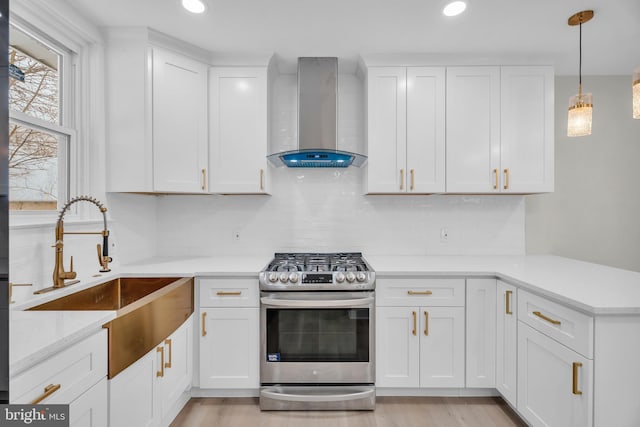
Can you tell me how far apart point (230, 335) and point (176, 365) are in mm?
357

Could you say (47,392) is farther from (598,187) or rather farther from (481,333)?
(598,187)

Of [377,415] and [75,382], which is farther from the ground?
[75,382]

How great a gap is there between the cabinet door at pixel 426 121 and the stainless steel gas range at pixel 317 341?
0.99 meters

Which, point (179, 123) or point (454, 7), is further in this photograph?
point (179, 123)

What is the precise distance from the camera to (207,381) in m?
2.10

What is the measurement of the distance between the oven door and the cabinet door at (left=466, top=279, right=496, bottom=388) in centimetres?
65

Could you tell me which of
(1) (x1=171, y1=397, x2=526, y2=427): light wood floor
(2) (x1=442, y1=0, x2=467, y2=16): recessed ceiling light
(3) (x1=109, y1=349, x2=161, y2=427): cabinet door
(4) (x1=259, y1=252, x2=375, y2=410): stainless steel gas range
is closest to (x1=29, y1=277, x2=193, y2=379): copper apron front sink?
(3) (x1=109, y1=349, x2=161, y2=427): cabinet door

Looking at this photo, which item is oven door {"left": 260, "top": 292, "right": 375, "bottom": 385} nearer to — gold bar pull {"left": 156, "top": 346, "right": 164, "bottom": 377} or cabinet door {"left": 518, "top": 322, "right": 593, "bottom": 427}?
gold bar pull {"left": 156, "top": 346, "right": 164, "bottom": 377}

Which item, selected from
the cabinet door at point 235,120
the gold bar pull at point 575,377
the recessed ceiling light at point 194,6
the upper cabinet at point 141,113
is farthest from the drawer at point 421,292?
the recessed ceiling light at point 194,6

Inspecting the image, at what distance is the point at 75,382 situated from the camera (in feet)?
3.60

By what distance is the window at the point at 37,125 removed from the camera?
1680mm

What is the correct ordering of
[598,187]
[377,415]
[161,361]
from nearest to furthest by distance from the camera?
1. [161,361]
2. [377,415]
3. [598,187]

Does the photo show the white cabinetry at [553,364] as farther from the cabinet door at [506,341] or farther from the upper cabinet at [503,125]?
the upper cabinet at [503,125]

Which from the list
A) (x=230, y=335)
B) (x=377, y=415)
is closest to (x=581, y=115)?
(x=377, y=415)
